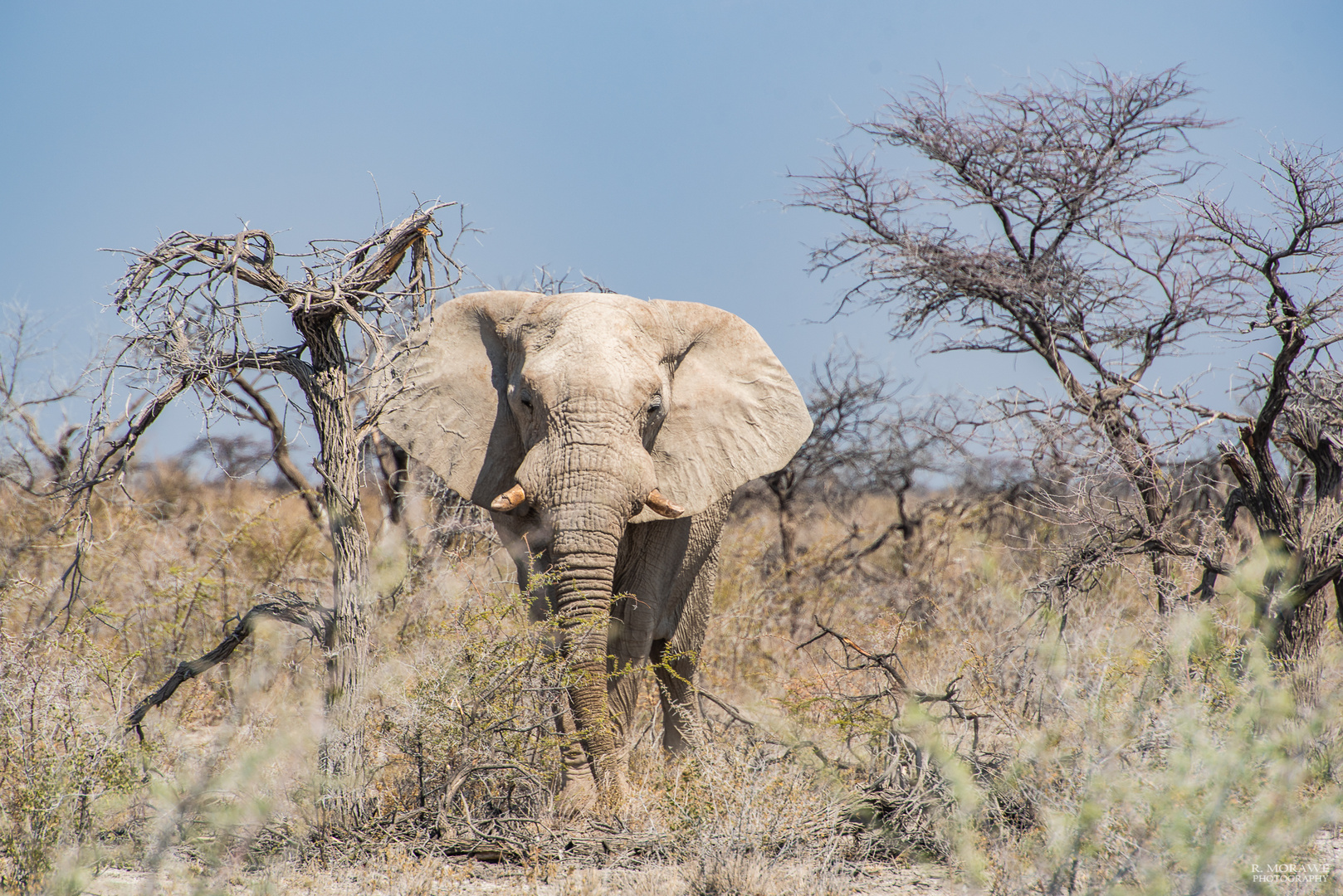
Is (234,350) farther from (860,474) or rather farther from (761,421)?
(860,474)

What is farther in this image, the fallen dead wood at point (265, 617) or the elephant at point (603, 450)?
the elephant at point (603, 450)

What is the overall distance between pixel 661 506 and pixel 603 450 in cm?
48

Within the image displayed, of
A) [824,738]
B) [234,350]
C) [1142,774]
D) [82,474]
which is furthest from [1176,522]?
[82,474]

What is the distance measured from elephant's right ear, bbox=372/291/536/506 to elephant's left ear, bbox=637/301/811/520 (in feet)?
2.82

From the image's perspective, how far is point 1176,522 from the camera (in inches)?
332

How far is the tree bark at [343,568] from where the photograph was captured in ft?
16.3

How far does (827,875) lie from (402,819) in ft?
6.20

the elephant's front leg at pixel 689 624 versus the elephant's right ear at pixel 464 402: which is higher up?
the elephant's right ear at pixel 464 402

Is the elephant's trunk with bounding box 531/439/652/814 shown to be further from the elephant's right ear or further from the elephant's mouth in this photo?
the elephant's right ear

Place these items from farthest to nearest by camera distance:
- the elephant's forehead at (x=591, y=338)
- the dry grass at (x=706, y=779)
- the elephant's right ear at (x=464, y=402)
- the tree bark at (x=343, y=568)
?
the elephant's right ear at (x=464, y=402) → the elephant's forehead at (x=591, y=338) → the tree bark at (x=343, y=568) → the dry grass at (x=706, y=779)

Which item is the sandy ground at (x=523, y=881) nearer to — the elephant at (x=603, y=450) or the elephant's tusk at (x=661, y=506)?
the elephant at (x=603, y=450)

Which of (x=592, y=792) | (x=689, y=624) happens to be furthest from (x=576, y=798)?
(x=689, y=624)

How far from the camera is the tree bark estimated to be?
4.97m

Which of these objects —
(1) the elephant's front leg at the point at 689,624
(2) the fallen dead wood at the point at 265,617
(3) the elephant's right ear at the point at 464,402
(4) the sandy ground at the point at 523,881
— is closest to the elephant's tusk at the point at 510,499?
(3) the elephant's right ear at the point at 464,402
